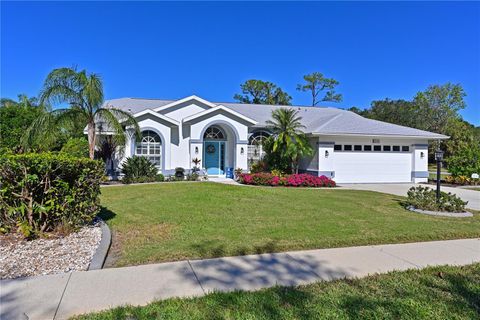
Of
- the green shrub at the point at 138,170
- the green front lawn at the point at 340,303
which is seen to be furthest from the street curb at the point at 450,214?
the green shrub at the point at 138,170

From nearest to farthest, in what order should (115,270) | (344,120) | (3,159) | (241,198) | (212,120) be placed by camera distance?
(115,270) → (3,159) → (241,198) → (212,120) → (344,120)

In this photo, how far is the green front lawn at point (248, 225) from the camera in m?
5.63

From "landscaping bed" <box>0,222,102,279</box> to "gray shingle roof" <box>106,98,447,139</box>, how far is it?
48.1ft

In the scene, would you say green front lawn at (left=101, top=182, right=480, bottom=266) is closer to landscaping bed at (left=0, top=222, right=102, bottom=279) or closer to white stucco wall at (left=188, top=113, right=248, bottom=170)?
landscaping bed at (left=0, top=222, right=102, bottom=279)

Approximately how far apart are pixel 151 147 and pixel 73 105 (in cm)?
487

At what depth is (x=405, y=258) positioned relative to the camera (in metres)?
5.28

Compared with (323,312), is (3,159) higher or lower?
higher

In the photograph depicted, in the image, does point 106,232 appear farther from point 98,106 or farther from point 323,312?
point 98,106

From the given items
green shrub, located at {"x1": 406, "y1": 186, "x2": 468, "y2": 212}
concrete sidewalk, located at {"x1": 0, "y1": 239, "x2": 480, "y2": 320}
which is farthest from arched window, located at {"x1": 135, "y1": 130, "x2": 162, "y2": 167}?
concrete sidewalk, located at {"x1": 0, "y1": 239, "x2": 480, "y2": 320}

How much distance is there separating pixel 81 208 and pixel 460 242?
25.5ft

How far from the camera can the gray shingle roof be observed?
19002 millimetres

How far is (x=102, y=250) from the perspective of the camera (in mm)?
5289

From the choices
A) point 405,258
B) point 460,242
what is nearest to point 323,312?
point 405,258

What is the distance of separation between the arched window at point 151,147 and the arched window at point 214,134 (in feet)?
10.6
